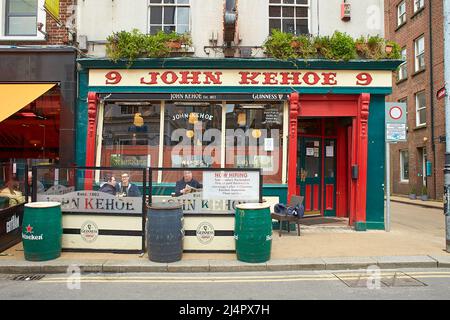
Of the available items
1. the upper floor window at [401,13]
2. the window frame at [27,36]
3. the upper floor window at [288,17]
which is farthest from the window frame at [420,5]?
the window frame at [27,36]

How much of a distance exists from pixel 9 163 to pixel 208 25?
5.92m

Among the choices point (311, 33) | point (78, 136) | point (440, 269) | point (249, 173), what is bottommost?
point (440, 269)

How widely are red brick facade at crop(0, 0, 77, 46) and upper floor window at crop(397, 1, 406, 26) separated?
830 inches

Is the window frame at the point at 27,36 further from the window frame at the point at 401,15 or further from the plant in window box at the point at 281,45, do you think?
the window frame at the point at 401,15

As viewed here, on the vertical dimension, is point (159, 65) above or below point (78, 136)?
above

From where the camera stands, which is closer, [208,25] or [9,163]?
Result: [9,163]

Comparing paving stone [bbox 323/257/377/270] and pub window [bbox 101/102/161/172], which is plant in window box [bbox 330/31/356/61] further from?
paving stone [bbox 323/257/377/270]

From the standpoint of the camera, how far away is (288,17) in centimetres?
1145

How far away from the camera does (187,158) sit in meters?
11.2

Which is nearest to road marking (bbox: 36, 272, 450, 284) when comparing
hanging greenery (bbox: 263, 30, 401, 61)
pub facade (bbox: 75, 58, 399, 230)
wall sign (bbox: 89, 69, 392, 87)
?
pub facade (bbox: 75, 58, 399, 230)

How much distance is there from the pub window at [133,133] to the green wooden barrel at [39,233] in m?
3.85

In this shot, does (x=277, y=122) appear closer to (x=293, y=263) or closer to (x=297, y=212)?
(x=297, y=212)

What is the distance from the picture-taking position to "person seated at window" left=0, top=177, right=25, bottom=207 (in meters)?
8.70

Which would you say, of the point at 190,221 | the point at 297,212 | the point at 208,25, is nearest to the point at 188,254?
the point at 190,221
